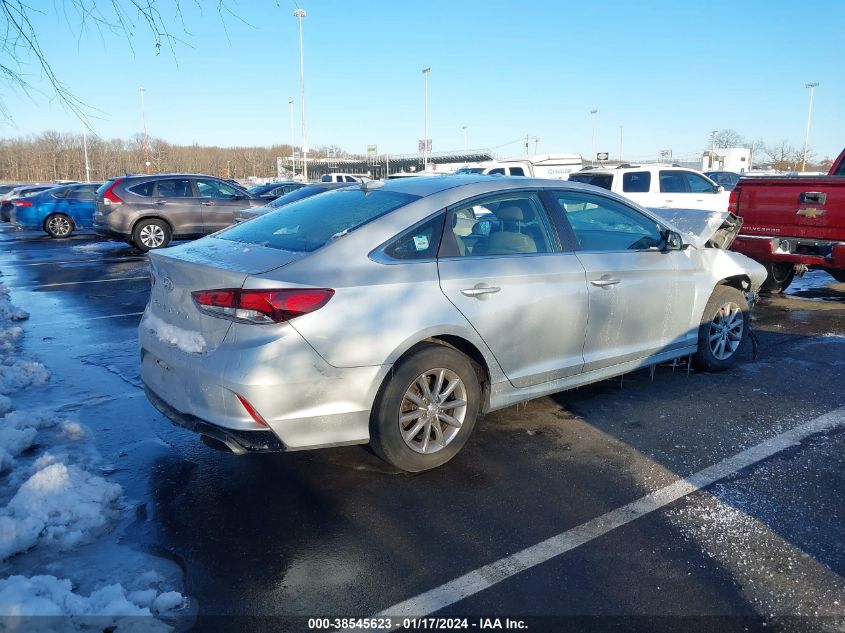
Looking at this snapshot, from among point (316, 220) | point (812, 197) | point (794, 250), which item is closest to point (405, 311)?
point (316, 220)

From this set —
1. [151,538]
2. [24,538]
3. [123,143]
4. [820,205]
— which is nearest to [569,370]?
[151,538]

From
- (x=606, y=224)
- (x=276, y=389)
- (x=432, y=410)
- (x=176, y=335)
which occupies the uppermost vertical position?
(x=606, y=224)

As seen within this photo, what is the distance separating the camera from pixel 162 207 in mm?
15141

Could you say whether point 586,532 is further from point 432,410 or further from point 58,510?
point 58,510

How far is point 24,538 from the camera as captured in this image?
3.11 meters

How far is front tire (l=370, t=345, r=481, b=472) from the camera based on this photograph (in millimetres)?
3672

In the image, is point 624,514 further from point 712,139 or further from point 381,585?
point 712,139

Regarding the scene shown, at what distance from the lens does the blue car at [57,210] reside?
20250 millimetres

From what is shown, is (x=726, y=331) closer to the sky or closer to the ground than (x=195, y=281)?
closer to the ground

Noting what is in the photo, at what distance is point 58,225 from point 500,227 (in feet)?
65.2

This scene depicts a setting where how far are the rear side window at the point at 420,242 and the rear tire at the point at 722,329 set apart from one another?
2752mm

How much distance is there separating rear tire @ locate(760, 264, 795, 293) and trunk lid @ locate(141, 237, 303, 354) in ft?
26.2

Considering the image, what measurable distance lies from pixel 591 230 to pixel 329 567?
3.02m

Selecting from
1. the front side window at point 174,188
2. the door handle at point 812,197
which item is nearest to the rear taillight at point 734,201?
the door handle at point 812,197
